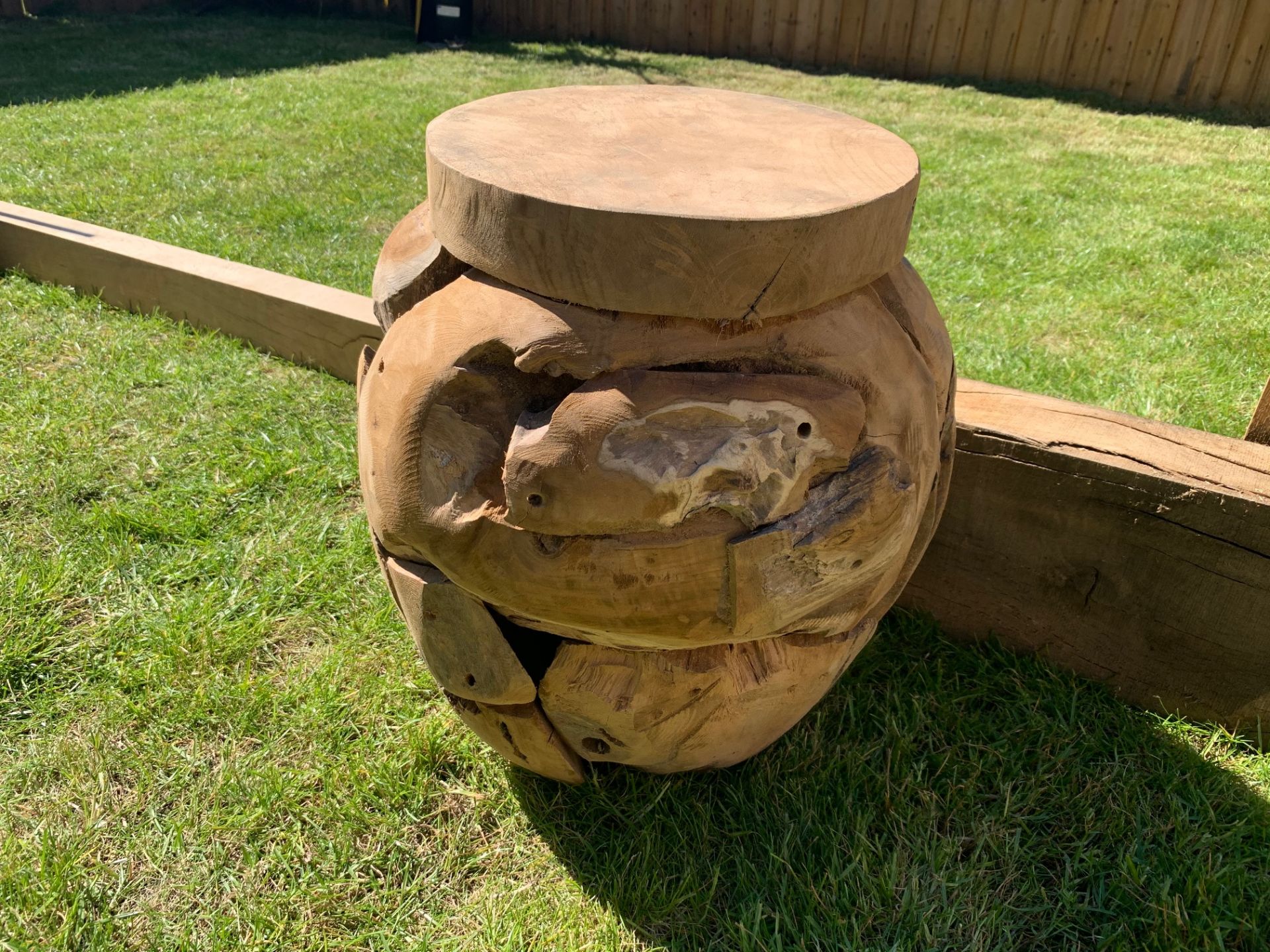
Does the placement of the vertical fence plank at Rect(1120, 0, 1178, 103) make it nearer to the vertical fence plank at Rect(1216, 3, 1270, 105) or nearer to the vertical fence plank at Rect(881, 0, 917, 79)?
the vertical fence plank at Rect(1216, 3, 1270, 105)

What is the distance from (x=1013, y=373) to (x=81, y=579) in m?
3.00

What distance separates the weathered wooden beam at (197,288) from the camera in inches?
125

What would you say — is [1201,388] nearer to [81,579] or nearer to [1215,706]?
[1215,706]

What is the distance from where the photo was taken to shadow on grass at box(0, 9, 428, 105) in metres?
7.11

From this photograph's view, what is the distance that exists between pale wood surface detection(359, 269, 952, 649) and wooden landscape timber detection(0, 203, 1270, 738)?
72 centimetres

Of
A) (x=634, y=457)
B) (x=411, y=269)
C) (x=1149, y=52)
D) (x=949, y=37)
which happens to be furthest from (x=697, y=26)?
(x=634, y=457)

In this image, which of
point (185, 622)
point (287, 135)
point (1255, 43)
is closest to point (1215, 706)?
point (185, 622)

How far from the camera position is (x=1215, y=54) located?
279 inches

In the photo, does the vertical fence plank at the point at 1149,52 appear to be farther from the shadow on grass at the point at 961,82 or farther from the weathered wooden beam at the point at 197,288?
the weathered wooden beam at the point at 197,288

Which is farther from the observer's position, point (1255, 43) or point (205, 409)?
point (1255, 43)

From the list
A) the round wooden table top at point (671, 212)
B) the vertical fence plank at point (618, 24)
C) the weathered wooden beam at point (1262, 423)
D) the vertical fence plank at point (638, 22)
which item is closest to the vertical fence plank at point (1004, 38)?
the vertical fence plank at point (638, 22)

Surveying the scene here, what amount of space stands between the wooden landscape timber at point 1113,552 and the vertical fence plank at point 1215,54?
6535 mm

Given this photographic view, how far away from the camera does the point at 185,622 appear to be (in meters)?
2.24

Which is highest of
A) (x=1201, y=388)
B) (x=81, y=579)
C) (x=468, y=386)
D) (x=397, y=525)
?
(x=468, y=386)
